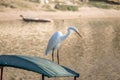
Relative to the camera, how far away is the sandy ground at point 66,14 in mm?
29172

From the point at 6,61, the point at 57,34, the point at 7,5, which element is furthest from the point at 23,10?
the point at 6,61

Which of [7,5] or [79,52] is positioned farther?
[7,5]

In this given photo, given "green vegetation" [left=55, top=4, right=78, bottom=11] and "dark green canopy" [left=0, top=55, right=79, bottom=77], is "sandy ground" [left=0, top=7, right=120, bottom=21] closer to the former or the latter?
"green vegetation" [left=55, top=4, right=78, bottom=11]

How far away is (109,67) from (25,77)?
3.20m

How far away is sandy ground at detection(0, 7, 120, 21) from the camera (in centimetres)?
2917

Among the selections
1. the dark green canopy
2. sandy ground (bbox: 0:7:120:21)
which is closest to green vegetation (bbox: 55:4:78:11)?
sandy ground (bbox: 0:7:120:21)

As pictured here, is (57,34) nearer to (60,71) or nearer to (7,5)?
(60,71)

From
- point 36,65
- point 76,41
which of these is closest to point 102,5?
point 76,41

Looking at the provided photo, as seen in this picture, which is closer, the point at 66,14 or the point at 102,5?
the point at 66,14

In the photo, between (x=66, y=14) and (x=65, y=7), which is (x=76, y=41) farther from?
(x=65, y=7)

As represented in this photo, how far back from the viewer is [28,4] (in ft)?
105

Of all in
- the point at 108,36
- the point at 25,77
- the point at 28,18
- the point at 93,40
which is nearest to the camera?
the point at 25,77

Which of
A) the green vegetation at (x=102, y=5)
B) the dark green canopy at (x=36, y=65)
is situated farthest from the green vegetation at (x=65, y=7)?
the dark green canopy at (x=36, y=65)

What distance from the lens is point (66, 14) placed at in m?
32.0
